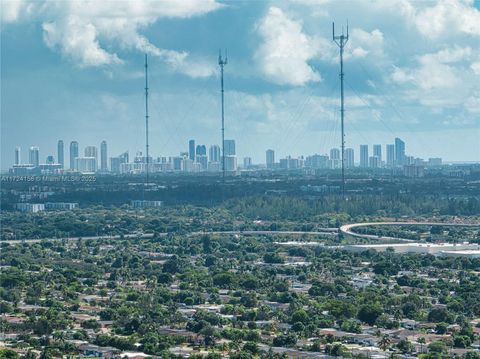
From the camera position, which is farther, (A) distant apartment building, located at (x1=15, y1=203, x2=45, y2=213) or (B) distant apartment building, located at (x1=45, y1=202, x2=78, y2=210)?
(B) distant apartment building, located at (x1=45, y1=202, x2=78, y2=210)

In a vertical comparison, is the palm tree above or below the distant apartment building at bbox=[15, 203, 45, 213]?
below

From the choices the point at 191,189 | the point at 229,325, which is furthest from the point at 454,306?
the point at 191,189

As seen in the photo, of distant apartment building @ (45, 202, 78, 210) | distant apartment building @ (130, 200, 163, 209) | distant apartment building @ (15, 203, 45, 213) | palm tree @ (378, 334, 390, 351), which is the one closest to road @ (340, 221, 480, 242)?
distant apartment building @ (130, 200, 163, 209)

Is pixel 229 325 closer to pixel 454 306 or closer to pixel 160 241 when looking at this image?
pixel 454 306

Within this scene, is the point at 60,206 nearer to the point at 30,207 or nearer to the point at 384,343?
the point at 30,207

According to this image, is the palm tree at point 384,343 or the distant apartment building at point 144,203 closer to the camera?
the palm tree at point 384,343

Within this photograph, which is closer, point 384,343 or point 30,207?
point 384,343

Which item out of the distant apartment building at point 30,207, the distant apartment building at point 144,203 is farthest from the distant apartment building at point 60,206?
the distant apartment building at point 144,203

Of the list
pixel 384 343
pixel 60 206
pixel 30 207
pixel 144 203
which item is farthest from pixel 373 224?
pixel 384 343

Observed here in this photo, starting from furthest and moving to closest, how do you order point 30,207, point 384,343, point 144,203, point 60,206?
point 144,203, point 60,206, point 30,207, point 384,343

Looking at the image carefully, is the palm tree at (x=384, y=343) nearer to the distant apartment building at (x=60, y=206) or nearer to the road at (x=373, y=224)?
the road at (x=373, y=224)

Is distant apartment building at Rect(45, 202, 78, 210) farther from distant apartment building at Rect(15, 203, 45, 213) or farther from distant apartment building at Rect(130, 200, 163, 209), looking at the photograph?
distant apartment building at Rect(130, 200, 163, 209)
